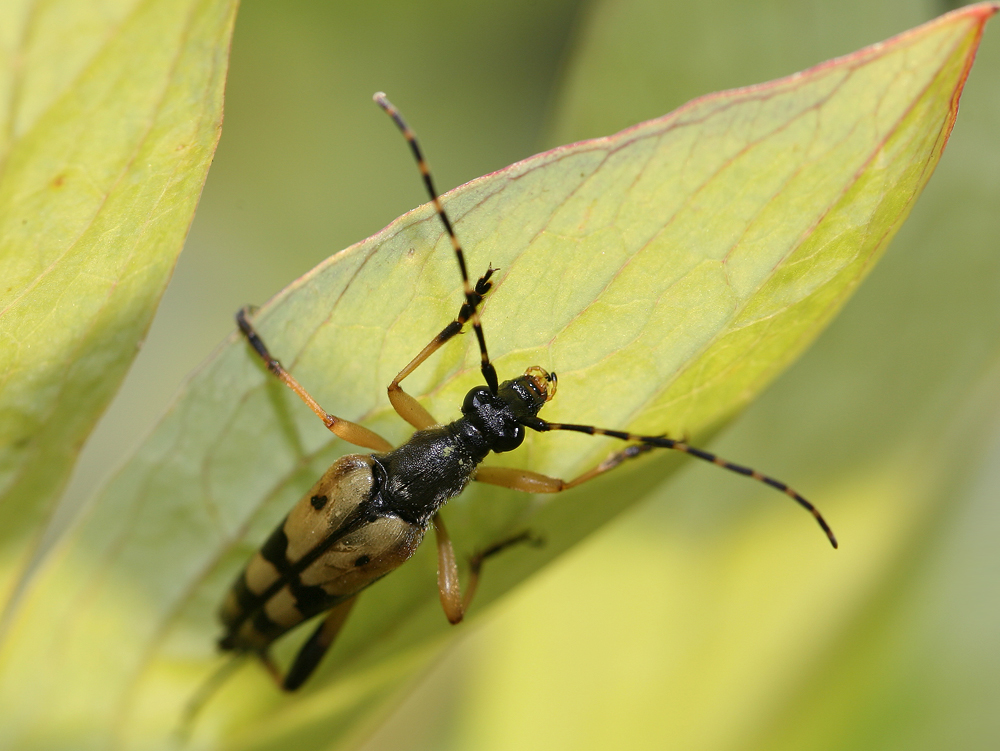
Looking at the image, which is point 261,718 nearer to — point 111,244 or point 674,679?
point 674,679

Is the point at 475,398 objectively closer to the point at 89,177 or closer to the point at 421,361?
the point at 421,361

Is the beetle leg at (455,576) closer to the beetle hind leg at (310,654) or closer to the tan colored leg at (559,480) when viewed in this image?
the tan colored leg at (559,480)

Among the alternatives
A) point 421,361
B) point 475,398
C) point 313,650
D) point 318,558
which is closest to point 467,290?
point 421,361

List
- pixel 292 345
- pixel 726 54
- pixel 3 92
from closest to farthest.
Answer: pixel 3 92 → pixel 292 345 → pixel 726 54

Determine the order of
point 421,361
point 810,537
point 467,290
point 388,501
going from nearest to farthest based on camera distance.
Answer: point 467,290 → point 421,361 → point 810,537 → point 388,501

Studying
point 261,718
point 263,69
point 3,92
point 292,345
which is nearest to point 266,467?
point 292,345

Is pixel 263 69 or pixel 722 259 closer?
pixel 722 259

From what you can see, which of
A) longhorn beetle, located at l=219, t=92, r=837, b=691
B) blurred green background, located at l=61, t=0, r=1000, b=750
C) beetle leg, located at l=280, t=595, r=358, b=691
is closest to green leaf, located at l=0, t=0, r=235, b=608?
longhorn beetle, located at l=219, t=92, r=837, b=691

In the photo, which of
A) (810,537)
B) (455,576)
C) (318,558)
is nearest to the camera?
(455,576)
